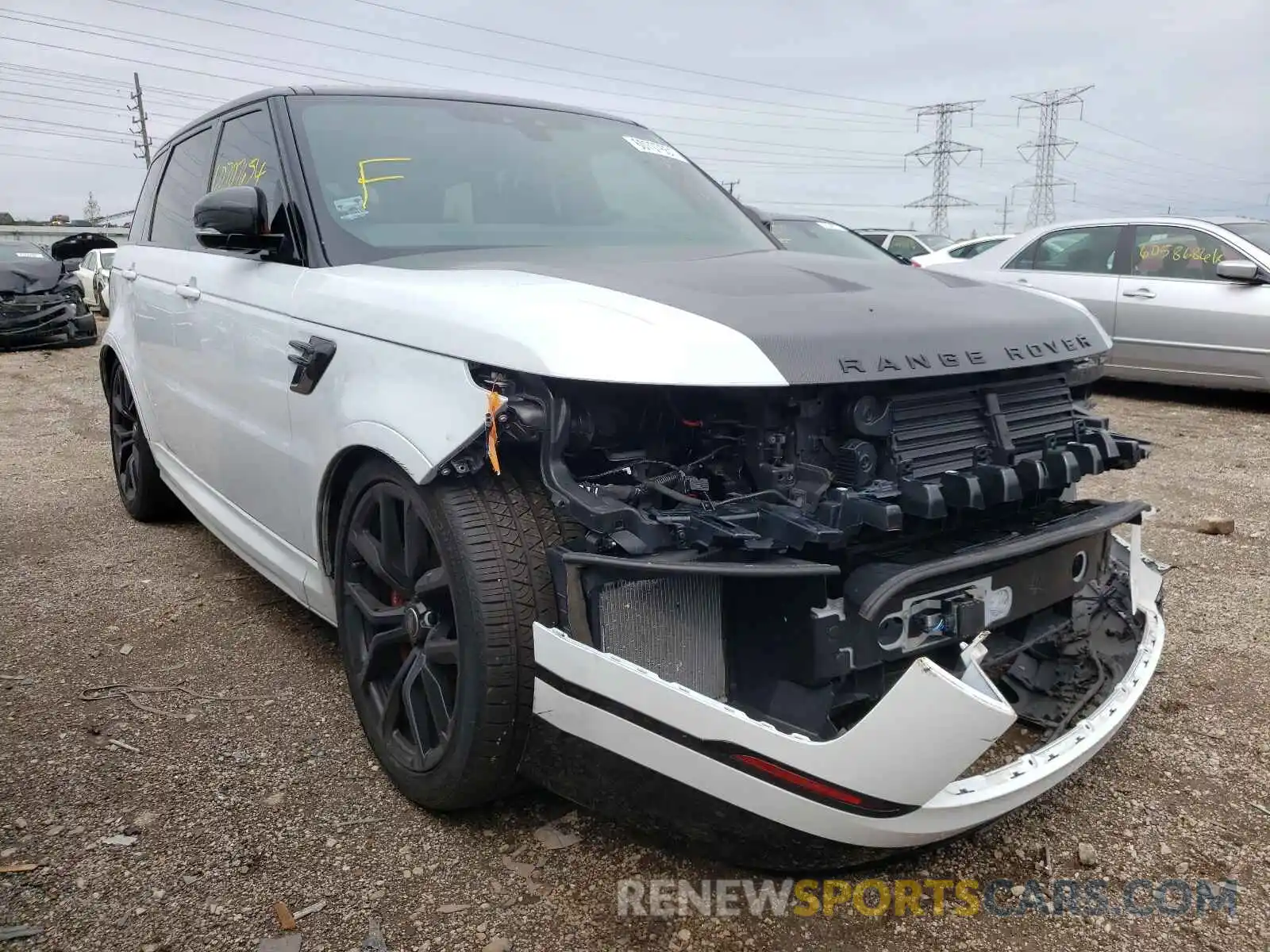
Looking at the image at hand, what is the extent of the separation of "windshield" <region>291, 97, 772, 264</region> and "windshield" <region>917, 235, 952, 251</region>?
13.6 metres

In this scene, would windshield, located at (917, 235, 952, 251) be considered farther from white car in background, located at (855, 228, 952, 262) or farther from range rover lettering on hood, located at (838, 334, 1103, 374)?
range rover lettering on hood, located at (838, 334, 1103, 374)

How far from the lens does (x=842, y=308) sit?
2145 millimetres

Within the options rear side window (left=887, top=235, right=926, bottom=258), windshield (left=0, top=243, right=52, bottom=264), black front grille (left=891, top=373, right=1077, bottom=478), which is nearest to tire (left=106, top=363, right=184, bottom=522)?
black front grille (left=891, top=373, right=1077, bottom=478)

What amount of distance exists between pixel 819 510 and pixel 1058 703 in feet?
3.40

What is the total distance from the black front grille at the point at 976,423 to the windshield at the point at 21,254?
1494 centimetres

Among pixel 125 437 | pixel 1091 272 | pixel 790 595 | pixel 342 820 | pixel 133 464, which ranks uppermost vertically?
pixel 1091 272

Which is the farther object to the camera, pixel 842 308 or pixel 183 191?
pixel 183 191

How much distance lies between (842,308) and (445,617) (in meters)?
1.13

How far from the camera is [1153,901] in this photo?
2.10 meters

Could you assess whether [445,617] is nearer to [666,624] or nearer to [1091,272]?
[666,624]

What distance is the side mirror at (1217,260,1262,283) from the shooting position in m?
7.05

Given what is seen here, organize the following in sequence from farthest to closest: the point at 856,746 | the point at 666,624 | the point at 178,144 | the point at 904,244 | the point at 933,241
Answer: the point at 933,241 → the point at 904,244 → the point at 178,144 → the point at 666,624 → the point at 856,746

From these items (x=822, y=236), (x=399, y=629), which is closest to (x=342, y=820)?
(x=399, y=629)

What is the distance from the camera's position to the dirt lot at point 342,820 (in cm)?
203
